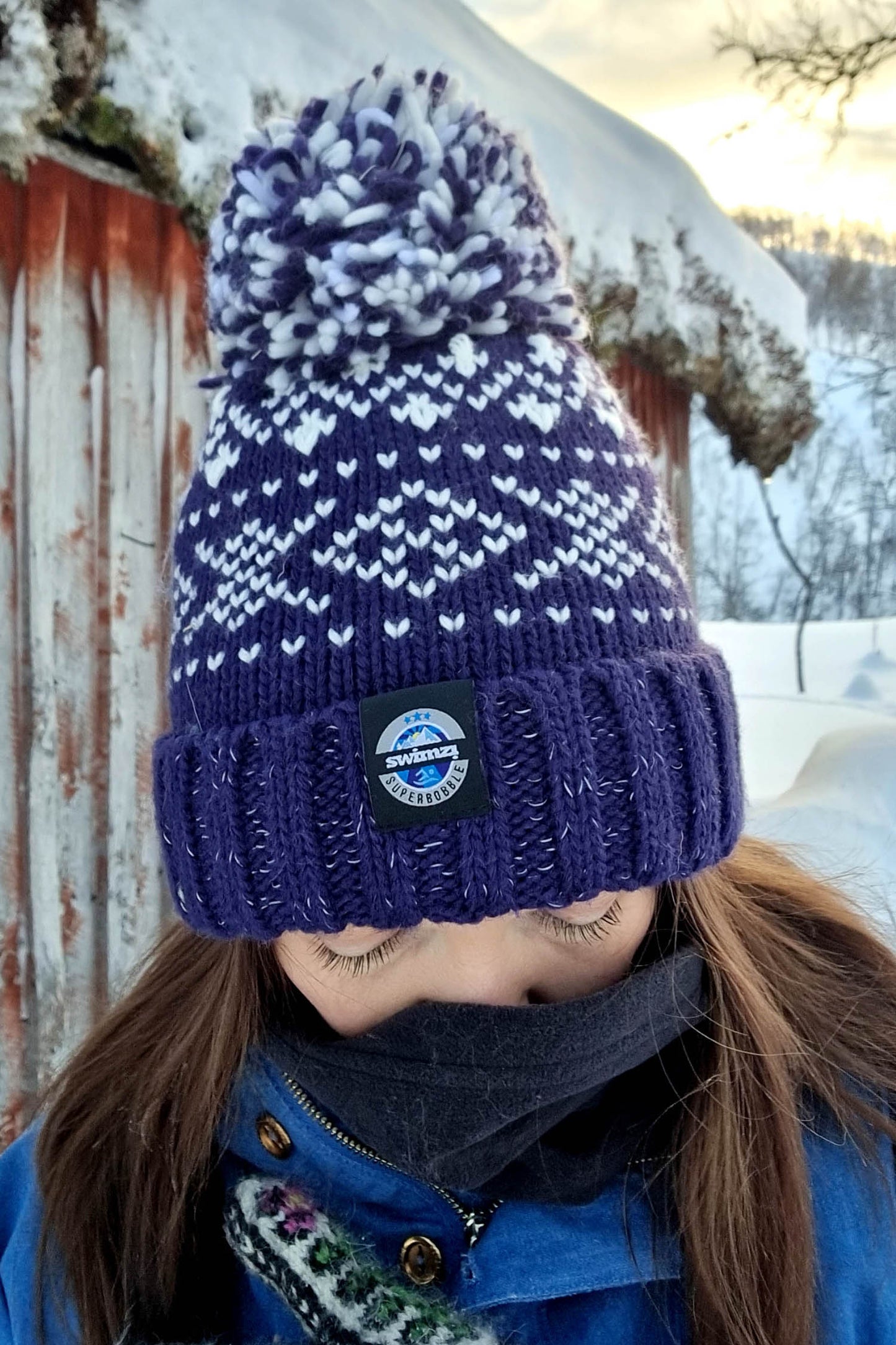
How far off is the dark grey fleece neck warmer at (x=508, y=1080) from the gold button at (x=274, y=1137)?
97mm

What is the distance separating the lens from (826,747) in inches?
126

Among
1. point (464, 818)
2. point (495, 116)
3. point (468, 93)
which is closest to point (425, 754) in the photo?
point (464, 818)

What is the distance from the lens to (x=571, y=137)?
8.34 feet

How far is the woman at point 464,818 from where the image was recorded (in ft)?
2.70

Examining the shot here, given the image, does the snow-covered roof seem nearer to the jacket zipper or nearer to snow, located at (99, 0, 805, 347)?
snow, located at (99, 0, 805, 347)

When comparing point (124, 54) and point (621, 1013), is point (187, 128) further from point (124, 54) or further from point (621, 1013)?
point (621, 1013)

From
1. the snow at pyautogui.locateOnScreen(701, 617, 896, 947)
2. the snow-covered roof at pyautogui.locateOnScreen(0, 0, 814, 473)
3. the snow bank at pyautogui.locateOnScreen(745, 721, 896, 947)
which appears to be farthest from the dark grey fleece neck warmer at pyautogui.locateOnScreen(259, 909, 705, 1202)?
the snow-covered roof at pyautogui.locateOnScreen(0, 0, 814, 473)

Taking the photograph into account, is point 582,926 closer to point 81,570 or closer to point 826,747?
point 81,570

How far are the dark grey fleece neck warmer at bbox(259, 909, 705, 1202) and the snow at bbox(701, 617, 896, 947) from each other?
327 mm

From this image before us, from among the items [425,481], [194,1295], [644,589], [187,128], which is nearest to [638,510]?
[644,589]

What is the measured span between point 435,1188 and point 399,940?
0.89ft

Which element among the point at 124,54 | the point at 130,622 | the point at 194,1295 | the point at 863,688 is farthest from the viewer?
the point at 863,688

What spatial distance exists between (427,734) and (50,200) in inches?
60.5

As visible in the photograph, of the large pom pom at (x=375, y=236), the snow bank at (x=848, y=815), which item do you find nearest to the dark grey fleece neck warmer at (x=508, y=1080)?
the large pom pom at (x=375, y=236)
